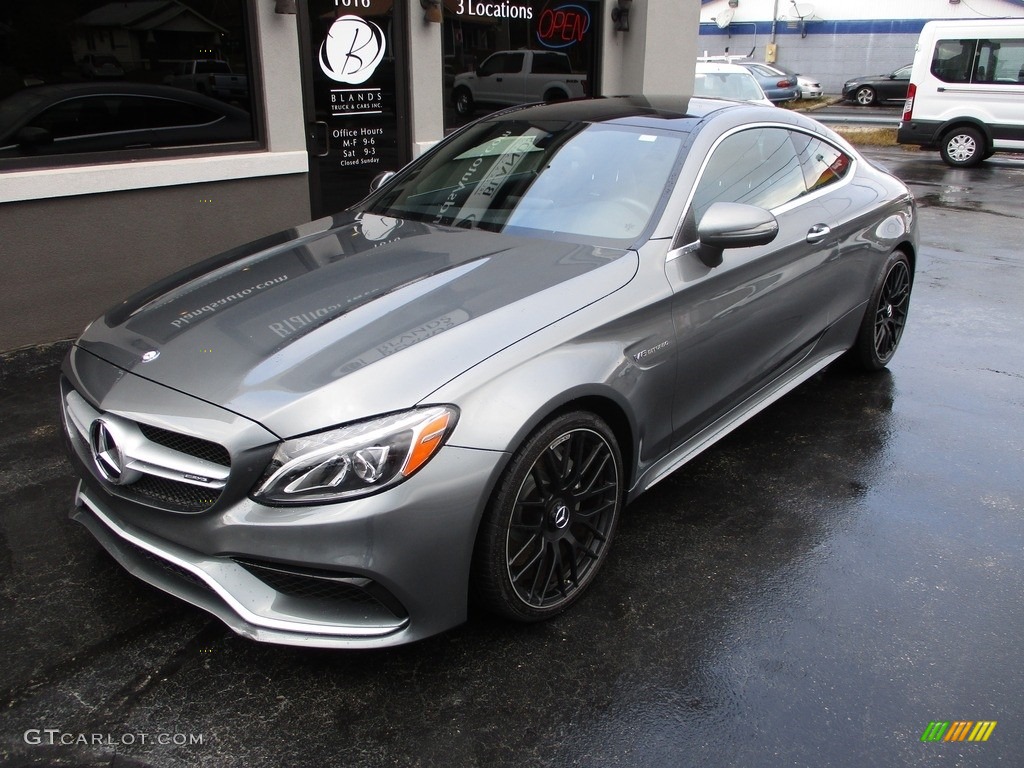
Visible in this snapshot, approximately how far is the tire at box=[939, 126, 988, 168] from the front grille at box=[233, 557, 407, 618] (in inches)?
610

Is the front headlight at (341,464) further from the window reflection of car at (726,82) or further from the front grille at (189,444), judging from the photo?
the window reflection of car at (726,82)

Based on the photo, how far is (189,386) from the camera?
2496mm

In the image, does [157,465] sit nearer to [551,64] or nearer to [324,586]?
[324,586]

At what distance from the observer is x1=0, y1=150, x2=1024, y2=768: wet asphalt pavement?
2.40 m

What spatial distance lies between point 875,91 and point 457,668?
31426 millimetres

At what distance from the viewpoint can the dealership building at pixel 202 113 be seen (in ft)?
17.5

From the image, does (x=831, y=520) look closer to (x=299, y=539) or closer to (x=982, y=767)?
(x=982, y=767)

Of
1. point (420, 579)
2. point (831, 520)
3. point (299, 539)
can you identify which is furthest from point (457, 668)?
point (831, 520)

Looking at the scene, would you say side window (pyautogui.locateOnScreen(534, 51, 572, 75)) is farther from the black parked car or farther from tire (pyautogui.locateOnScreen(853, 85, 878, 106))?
tire (pyautogui.locateOnScreen(853, 85, 878, 106))

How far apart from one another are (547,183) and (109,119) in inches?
141

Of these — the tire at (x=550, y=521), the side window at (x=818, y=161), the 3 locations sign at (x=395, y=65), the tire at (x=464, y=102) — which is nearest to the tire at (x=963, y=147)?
the 3 locations sign at (x=395, y=65)

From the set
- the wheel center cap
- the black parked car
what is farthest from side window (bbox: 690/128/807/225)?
the black parked car

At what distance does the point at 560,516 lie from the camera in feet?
9.11

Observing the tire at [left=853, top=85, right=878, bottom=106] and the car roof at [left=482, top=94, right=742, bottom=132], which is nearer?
the car roof at [left=482, top=94, right=742, bottom=132]
